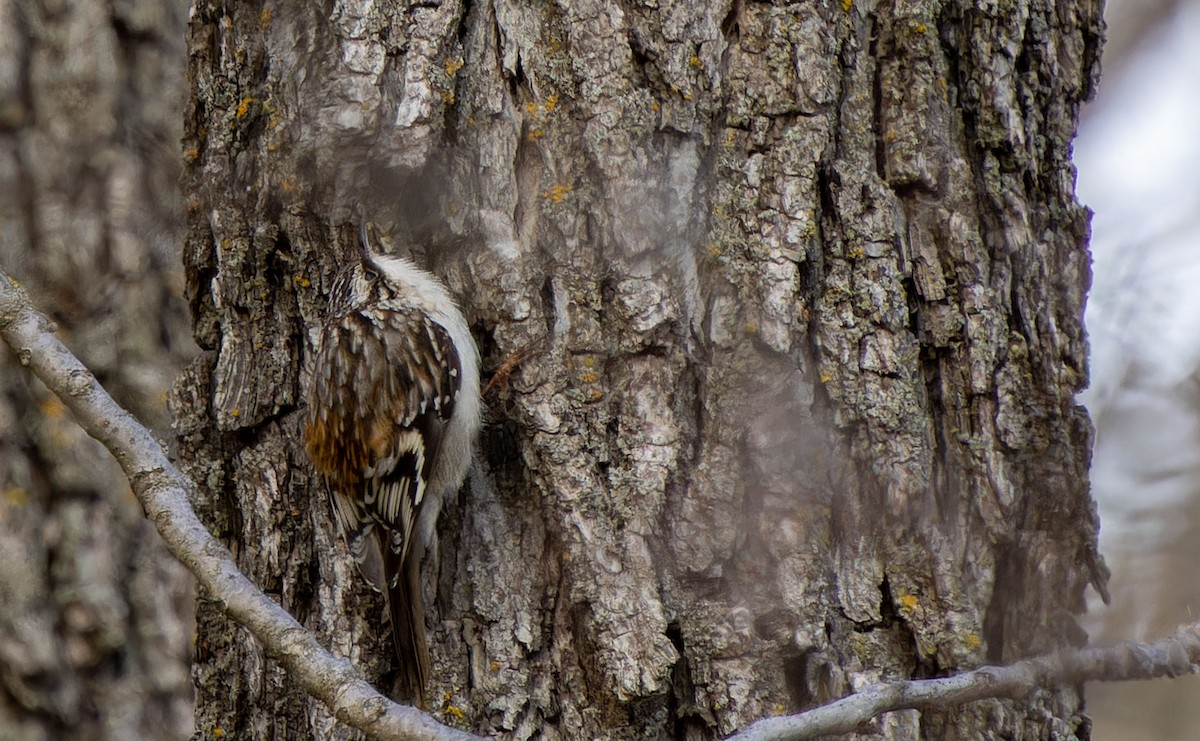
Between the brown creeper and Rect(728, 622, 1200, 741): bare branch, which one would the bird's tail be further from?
Rect(728, 622, 1200, 741): bare branch

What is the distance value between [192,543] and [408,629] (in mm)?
448

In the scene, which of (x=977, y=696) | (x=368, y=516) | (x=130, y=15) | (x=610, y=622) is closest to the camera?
(x=977, y=696)

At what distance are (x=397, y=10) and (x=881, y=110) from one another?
2.90 feet

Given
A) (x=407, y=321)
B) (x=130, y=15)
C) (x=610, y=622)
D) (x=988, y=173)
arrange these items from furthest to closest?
(x=130, y=15)
(x=407, y=321)
(x=988, y=173)
(x=610, y=622)

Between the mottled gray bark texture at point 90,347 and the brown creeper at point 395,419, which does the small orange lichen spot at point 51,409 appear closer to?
the mottled gray bark texture at point 90,347

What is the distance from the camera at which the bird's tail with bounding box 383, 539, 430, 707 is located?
1958mm

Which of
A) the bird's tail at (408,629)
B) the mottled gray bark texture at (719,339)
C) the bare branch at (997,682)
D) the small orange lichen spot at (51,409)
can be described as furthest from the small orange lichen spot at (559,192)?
the small orange lichen spot at (51,409)

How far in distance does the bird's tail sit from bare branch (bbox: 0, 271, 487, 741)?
316 mm

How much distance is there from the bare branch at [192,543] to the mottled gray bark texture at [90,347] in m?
1.36

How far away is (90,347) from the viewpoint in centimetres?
313

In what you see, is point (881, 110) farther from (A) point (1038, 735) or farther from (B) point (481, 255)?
(A) point (1038, 735)

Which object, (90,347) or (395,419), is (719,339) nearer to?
(395,419)

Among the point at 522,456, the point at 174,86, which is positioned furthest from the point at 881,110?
the point at 174,86

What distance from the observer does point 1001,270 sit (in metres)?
1.97
